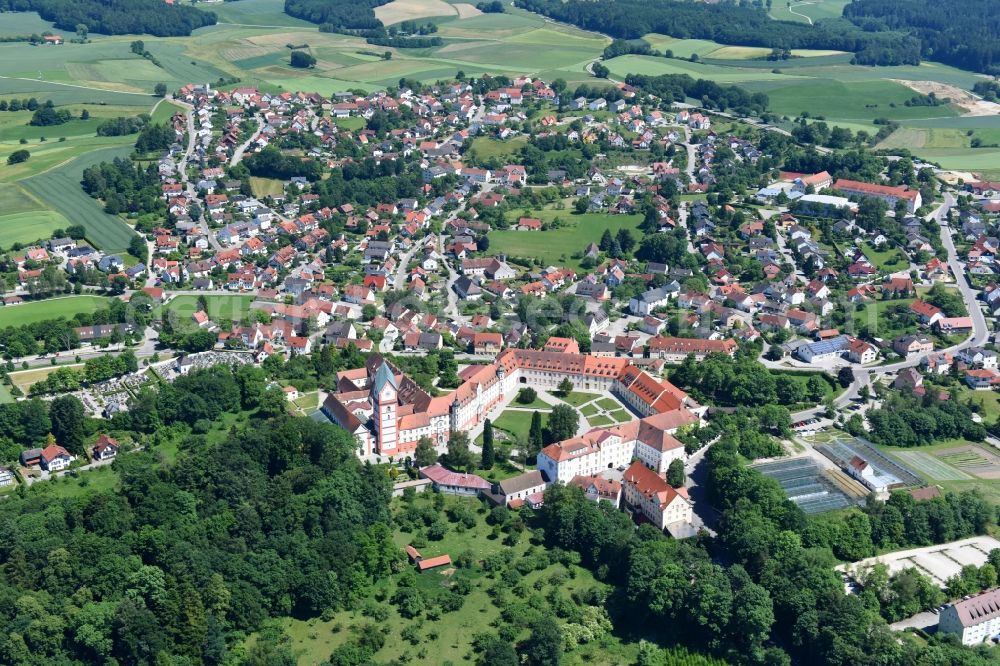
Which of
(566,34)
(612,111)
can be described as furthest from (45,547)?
(566,34)

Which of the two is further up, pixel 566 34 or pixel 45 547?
pixel 566 34

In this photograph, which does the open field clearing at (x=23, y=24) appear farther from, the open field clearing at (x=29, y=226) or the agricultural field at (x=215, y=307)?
the agricultural field at (x=215, y=307)

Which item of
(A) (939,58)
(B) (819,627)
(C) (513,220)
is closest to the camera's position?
(B) (819,627)

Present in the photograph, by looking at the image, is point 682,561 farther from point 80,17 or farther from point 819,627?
point 80,17

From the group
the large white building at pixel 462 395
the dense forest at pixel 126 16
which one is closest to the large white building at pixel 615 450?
the large white building at pixel 462 395

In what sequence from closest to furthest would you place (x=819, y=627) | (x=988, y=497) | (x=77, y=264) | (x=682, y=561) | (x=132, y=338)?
(x=819, y=627) → (x=682, y=561) → (x=988, y=497) → (x=132, y=338) → (x=77, y=264)

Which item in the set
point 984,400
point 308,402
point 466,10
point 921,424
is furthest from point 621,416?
point 466,10

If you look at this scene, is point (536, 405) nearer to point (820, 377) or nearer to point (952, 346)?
point (820, 377)
